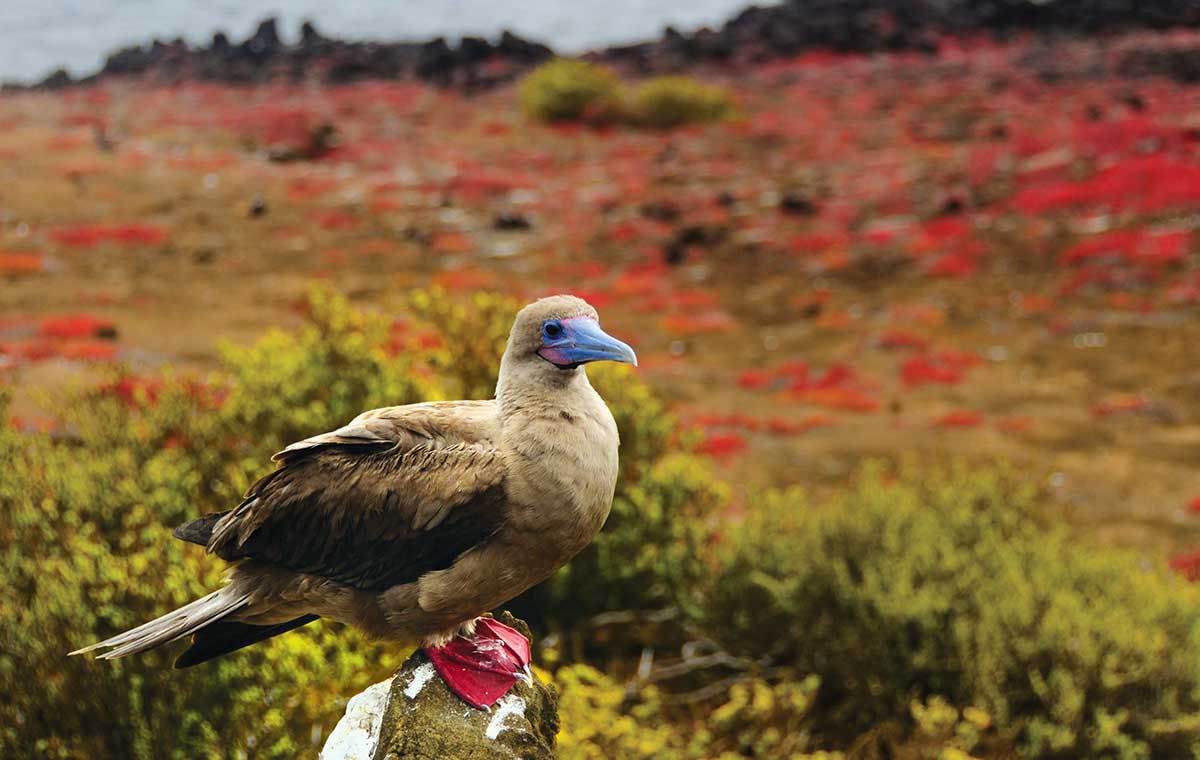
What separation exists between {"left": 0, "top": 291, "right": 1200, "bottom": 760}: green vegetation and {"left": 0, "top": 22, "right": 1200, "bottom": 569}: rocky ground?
11.4ft

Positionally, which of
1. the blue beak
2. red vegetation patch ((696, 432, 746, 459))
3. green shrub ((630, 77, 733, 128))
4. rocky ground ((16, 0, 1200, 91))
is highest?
rocky ground ((16, 0, 1200, 91))

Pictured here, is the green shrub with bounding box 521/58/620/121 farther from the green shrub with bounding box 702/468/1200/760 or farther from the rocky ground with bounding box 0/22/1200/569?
the green shrub with bounding box 702/468/1200/760

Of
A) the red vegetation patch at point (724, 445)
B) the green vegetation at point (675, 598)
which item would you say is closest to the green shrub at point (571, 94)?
the red vegetation patch at point (724, 445)

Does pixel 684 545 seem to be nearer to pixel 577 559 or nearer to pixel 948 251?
pixel 577 559

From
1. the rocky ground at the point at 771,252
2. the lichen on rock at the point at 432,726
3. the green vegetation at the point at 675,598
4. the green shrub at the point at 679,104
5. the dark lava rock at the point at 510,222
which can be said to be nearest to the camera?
the lichen on rock at the point at 432,726

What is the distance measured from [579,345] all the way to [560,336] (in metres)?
0.09

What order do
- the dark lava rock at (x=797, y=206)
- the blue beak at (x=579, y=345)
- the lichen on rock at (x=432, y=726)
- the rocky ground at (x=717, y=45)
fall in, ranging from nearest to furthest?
the blue beak at (x=579, y=345) < the lichen on rock at (x=432, y=726) < the dark lava rock at (x=797, y=206) < the rocky ground at (x=717, y=45)

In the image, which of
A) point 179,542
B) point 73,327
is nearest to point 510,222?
point 73,327

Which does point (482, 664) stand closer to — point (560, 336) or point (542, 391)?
point (542, 391)

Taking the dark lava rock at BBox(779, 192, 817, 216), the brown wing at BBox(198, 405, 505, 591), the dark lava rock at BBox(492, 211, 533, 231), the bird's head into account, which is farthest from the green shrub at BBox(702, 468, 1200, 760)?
the dark lava rock at BBox(779, 192, 817, 216)

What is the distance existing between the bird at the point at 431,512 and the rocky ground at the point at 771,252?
23.5 feet

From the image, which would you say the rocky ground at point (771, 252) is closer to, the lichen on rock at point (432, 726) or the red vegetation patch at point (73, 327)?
the red vegetation patch at point (73, 327)

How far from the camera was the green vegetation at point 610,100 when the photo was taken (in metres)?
43.5

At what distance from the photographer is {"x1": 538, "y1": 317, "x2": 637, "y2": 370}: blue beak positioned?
9.52 ft
